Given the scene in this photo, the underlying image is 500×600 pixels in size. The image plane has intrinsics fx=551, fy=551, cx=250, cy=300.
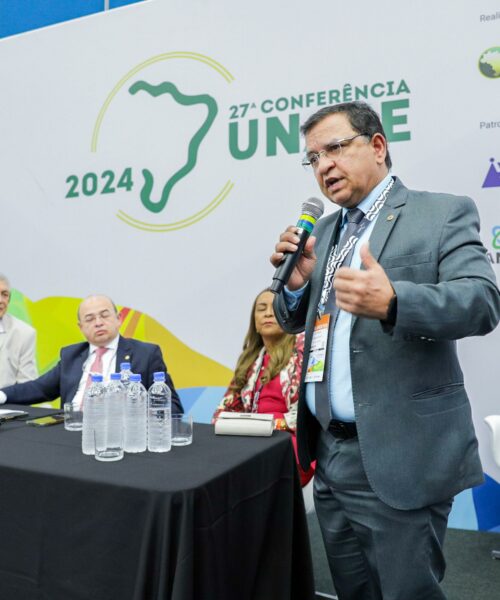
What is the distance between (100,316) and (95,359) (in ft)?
0.73

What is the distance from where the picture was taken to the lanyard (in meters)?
1.46

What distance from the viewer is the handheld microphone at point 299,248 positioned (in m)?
1.42

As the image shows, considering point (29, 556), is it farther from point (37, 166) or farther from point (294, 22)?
point (37, 166)

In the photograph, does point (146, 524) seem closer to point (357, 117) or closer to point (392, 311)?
point (392, 311)

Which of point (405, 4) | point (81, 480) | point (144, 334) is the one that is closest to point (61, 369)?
point (144, 334)

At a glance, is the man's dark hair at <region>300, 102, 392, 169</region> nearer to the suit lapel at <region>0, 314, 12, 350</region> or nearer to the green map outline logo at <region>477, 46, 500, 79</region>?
the green map outline logo at <region>477, 46, 500, 79</region>

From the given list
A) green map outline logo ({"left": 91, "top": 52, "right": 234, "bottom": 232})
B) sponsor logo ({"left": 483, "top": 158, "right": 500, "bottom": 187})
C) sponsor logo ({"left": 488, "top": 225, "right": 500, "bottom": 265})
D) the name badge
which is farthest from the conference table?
green map outline logo ({"left": 91, "top": 52, "right": 234, "bottom": 232})

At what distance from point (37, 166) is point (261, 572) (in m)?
3.78

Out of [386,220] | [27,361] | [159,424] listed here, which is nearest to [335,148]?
[386,220]

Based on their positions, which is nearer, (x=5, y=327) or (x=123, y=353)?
(x=123, y=353)

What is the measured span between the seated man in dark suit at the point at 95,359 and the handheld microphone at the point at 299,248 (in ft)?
4.77

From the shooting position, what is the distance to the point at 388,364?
130 cm

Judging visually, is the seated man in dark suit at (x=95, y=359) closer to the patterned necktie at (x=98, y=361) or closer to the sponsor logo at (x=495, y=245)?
the patterned necktie at (x=98, y=361)

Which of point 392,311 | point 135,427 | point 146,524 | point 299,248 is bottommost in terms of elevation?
point 146,524
